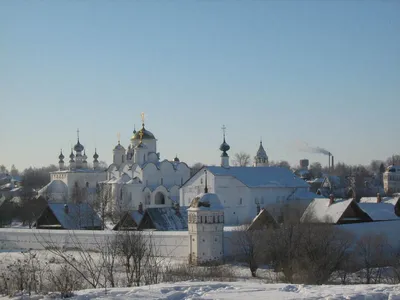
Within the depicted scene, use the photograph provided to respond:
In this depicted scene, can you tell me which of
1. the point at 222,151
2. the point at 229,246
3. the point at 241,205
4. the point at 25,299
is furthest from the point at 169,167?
the point at 25,299

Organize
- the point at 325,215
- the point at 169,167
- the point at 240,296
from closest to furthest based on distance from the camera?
the point at 240,296 → the point at 325,215 → the point at 169,167

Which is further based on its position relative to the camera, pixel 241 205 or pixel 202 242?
pixel 241 205

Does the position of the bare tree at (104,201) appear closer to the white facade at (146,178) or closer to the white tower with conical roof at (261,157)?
the white facade at (146,178)

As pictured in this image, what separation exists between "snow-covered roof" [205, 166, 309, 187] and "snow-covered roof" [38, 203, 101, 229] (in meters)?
9.43

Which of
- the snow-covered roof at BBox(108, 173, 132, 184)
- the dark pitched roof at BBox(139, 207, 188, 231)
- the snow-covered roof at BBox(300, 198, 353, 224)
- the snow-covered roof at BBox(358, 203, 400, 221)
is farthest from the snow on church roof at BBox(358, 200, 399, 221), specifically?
the snow-covered roof at BBox(108, 173, 132, 184)

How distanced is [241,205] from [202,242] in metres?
15.5

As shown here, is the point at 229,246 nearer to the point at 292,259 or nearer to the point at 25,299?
the point at 292,259

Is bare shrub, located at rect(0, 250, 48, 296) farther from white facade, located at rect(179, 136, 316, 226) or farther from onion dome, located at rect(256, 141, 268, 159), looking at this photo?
onion dome, located at rect(256, 141, 268, 159)

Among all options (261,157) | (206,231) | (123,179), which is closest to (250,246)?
(206,231)

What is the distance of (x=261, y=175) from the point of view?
137 ft

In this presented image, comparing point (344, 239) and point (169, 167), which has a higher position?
point (169, 167)

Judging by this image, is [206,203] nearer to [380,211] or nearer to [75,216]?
[75,216]

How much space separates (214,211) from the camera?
25.1m

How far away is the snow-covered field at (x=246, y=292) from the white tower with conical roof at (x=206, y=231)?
14.1 meters
